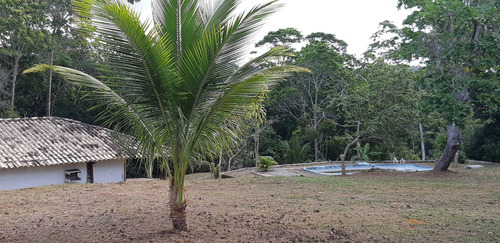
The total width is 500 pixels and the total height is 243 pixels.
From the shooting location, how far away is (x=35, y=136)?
1567cm

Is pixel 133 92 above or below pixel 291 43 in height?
below

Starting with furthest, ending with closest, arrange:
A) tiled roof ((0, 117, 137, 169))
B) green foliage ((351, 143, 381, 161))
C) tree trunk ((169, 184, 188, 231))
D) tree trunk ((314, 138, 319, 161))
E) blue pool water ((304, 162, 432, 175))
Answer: tree trunk ((314, 138, 319, 161))
green foliage ((351, 143, 381, 161))
blue pool water ((304, 162, 432, 175))
tiled roof ((0, 117, 137, 169))
tree trunk ((169, 184, 188, 231))

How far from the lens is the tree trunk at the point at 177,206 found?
5.14 m

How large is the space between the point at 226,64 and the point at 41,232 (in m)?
3.40

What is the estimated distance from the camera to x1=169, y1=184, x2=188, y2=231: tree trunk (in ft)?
16.9

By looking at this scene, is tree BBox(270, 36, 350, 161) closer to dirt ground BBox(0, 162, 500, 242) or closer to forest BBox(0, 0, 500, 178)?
forest BBox(0, 0, 500, 178)

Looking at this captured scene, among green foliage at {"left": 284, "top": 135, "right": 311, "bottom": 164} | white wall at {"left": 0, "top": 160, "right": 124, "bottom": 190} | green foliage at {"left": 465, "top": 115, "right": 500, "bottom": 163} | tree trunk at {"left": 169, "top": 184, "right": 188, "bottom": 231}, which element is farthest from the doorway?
green foliage at {"left": 465, "top": 115, "right": 500, "bottom": 163}

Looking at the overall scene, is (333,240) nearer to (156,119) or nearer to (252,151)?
(156,119)

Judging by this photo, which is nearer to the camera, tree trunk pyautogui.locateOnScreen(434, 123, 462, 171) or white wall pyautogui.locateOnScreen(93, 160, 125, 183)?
tree trunk pyautogui.locateOnScreen(434, 123, 462, 171)

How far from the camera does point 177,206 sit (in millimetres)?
5164

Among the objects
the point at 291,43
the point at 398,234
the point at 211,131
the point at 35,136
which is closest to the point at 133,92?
the point at 211,131

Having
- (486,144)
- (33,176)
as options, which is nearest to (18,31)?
(33,176)

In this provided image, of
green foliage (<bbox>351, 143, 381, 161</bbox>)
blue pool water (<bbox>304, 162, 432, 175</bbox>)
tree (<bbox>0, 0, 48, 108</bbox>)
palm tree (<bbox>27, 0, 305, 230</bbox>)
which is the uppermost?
tree (<bbox>0, 0, 48, 108</bbox>)

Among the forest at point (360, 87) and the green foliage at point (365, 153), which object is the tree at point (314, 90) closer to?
the forest at point (360, 87)
